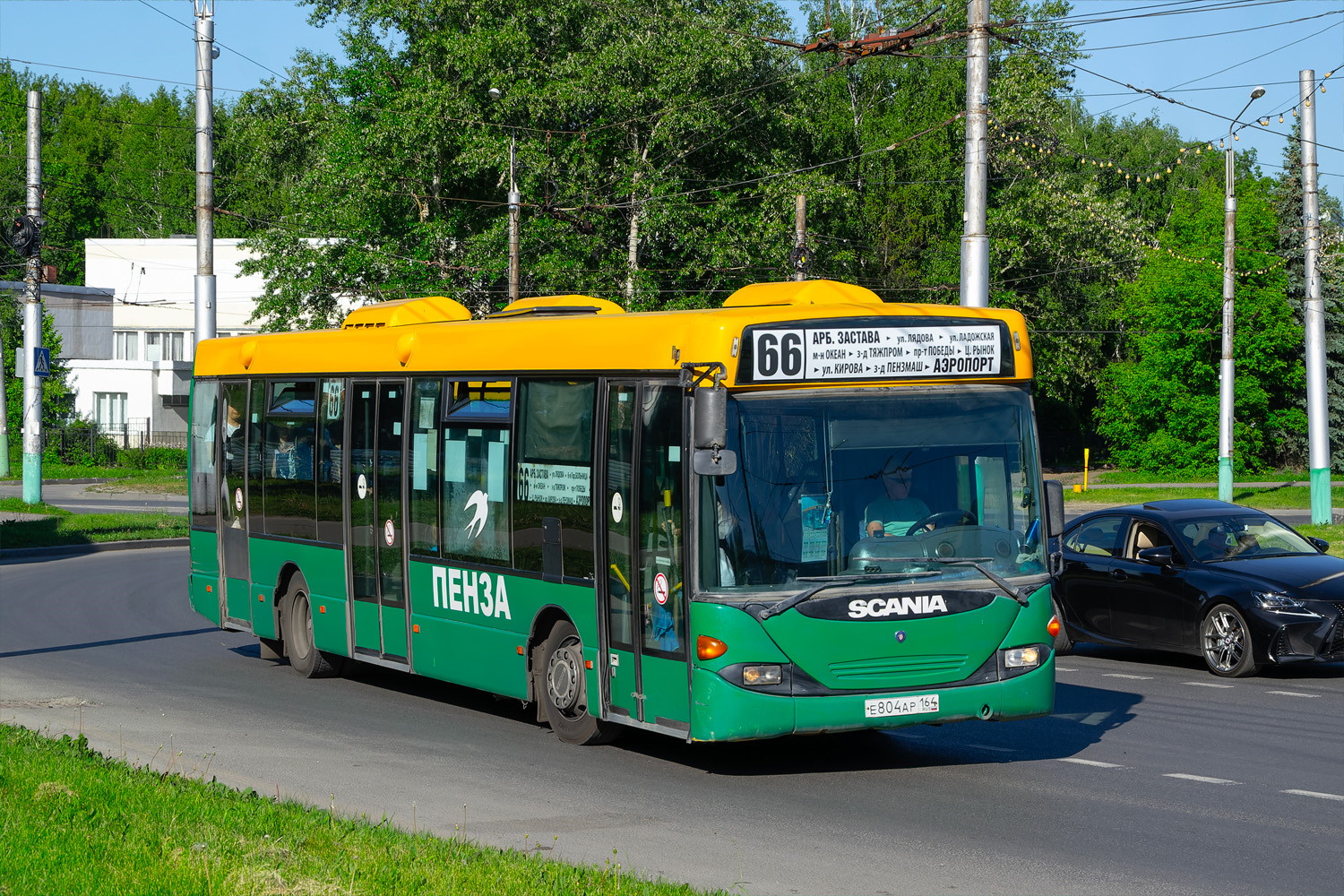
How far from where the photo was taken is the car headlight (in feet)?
45.2

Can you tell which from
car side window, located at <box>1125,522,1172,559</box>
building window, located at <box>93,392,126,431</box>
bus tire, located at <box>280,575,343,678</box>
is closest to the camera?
bus tire, located at <box>280,575,343,678</box>

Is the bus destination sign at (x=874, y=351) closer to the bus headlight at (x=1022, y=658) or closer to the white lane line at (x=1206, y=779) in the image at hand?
the bus headlight at (x=1022, y=658)

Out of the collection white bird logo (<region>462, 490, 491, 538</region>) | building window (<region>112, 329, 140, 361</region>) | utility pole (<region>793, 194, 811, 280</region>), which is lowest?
white bird logo (<region>462, 490, 491, 538</region>)

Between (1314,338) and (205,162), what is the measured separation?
757 inches

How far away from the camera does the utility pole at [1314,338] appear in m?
28.3

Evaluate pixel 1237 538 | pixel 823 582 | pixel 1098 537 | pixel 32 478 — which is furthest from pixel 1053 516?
pixel 32 478

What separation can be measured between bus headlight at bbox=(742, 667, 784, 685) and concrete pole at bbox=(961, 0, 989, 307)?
928 centimetres

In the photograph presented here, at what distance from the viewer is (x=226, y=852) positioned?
697cm

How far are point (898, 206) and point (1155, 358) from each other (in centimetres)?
1156

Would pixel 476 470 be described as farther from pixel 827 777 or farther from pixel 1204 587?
pixel 1204 587

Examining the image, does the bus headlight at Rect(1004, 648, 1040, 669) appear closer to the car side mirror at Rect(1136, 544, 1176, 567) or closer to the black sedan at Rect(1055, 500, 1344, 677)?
the black sedan at Rect(1055, 500, 1344, 677)

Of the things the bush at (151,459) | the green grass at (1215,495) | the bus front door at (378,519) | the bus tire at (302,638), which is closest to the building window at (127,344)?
the bush at (151,459)

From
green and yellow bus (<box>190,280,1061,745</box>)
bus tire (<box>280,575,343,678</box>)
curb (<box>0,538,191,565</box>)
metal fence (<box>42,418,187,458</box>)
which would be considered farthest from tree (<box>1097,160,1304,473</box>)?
green and yellow bus (<box>190,280,1061,745</box>)

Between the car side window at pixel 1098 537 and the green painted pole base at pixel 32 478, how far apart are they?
26.0m
